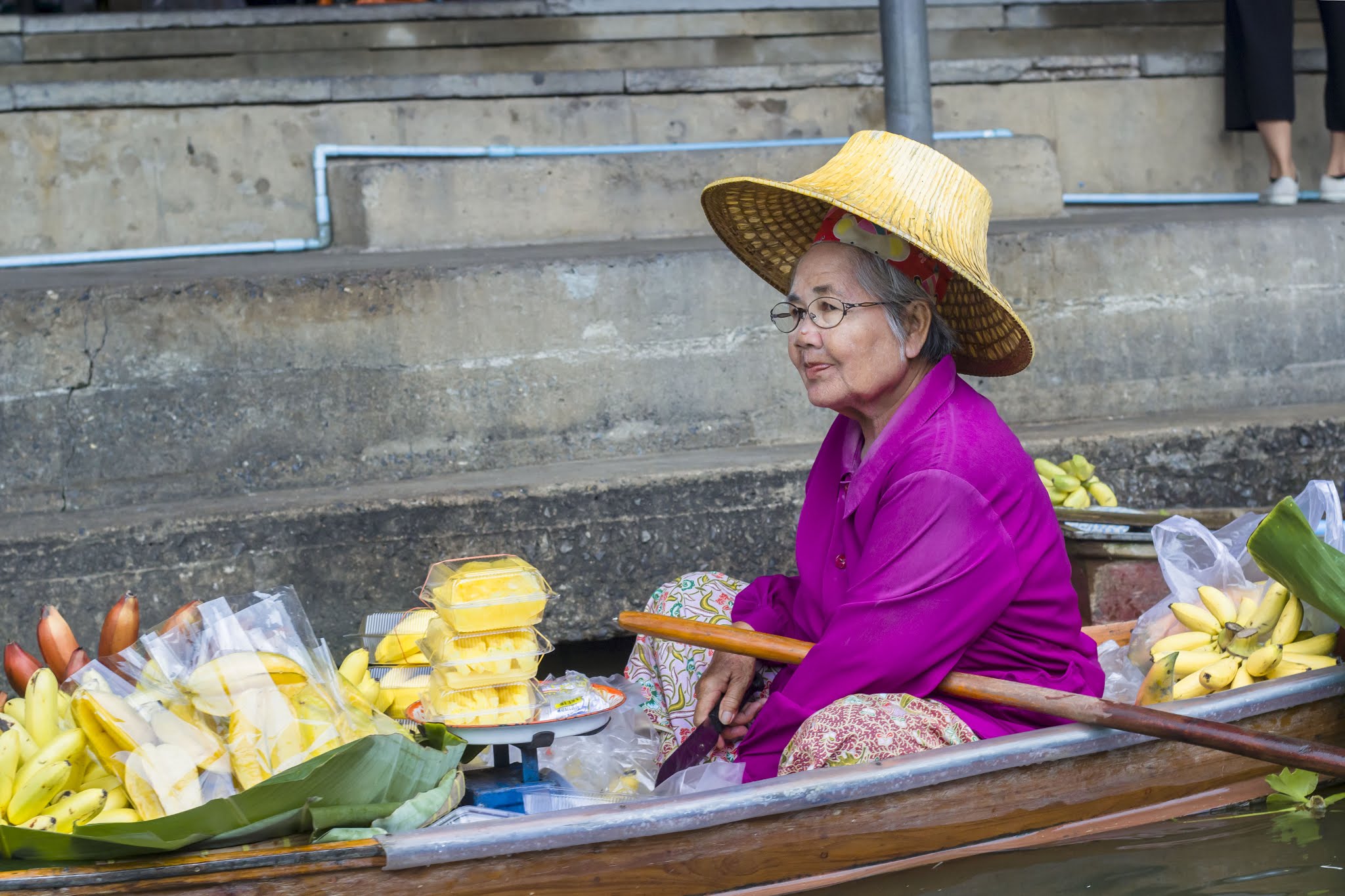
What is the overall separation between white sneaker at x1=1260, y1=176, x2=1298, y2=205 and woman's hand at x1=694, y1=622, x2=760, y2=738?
Answer: 4536 millimetres

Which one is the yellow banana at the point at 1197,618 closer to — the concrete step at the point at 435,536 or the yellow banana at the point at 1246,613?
the yellow banana at the point at 1246,613

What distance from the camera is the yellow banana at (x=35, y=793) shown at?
2.15m

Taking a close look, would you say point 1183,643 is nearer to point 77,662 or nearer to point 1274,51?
point 77,662

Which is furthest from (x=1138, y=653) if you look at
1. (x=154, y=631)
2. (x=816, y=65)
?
(x=816, y=65)

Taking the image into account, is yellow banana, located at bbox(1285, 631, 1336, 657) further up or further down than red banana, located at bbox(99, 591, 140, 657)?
further down

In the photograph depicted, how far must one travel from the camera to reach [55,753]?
2182mm

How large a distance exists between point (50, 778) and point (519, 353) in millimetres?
2497

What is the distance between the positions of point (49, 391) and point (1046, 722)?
290cm

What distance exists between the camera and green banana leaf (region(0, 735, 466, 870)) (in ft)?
6.65

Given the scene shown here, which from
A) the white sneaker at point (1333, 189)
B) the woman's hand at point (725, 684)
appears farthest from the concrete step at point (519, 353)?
the woman's hand at point (725, 684)

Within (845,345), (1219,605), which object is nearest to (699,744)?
(845,345)

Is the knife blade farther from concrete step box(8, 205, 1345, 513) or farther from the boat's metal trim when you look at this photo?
concrete step box(8, 205, 1345, 513)

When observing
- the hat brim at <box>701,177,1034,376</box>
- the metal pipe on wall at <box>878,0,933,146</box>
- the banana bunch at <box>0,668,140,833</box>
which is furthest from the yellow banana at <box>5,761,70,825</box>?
the metal pipe on wall at <box>878,0,933,146</box>

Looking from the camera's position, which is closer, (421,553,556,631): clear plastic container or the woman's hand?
(421,553,556,631): clear plastic container
